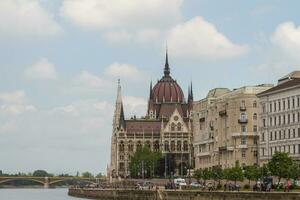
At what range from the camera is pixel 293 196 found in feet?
266

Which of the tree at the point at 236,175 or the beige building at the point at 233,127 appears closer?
the tree at the point at 236,175

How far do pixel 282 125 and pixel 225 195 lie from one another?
47.0 meters

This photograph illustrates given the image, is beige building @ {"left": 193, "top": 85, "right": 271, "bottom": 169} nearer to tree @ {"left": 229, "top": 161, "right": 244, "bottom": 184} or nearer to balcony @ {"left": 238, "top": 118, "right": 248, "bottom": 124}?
balcony @ {"left": 238, "top": 118, "right": 248, "bottom": 124}

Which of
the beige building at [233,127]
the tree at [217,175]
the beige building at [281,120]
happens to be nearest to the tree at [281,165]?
the beige building at [281,120]

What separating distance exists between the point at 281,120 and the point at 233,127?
26.9 meters

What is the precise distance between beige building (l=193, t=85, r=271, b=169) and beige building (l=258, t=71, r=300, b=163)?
13414mm

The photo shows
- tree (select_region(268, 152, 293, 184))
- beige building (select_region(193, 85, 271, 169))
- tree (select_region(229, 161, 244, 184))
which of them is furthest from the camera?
beige building (select_region(193, 85, 271, 169))

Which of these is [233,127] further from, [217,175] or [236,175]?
[236,175]

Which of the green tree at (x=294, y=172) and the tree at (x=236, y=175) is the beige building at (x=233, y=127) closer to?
the tree at (x=236, y=175)

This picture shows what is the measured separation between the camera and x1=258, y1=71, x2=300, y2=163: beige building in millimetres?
136875

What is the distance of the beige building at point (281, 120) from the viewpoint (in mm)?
136875

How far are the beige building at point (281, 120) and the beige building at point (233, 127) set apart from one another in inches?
528

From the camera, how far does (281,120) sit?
141750 mm

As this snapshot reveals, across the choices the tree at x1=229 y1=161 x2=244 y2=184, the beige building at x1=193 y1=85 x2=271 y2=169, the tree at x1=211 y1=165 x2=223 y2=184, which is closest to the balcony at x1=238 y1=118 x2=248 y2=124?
the beige building at x1=193 y1=85 x2=271 y2=169
